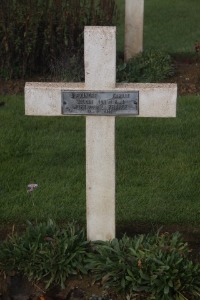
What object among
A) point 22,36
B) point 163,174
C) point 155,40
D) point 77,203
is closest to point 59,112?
point 77,203

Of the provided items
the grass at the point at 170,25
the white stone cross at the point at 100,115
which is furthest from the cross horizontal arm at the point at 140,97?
the grass at the point at 170,25

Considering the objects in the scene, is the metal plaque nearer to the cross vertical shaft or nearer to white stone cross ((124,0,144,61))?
the cross vertical shaft

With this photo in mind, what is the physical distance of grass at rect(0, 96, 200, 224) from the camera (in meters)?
5.54

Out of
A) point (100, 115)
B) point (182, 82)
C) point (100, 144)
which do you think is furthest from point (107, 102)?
point (182, 82)

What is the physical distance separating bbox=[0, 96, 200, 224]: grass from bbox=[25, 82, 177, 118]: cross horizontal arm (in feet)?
3.51

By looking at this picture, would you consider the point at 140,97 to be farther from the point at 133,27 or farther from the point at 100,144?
the point at 133,27

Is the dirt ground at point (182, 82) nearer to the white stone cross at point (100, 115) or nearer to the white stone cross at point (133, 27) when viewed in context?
the white stone cross at point (133, 27)

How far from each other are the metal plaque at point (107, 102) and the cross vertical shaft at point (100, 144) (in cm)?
3

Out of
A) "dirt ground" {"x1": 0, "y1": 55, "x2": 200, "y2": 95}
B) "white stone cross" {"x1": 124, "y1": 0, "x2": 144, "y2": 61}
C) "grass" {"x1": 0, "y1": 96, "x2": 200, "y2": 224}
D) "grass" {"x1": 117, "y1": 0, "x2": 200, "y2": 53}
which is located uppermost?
"white stone cross" {"x1": 124, "y1": 0, "x2": 144, "y2": 61}

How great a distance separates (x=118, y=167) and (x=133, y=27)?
3.72 meters

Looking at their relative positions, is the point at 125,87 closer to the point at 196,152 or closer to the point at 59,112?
the point at 59,112

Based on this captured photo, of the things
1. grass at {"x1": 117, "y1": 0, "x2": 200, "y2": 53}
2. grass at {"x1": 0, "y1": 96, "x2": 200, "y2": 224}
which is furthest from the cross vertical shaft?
grass at {"x1": 117, "y1": 0, "x2": 200, "y2": 53}

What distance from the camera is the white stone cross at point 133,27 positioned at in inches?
380

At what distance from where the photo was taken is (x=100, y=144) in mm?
4539
